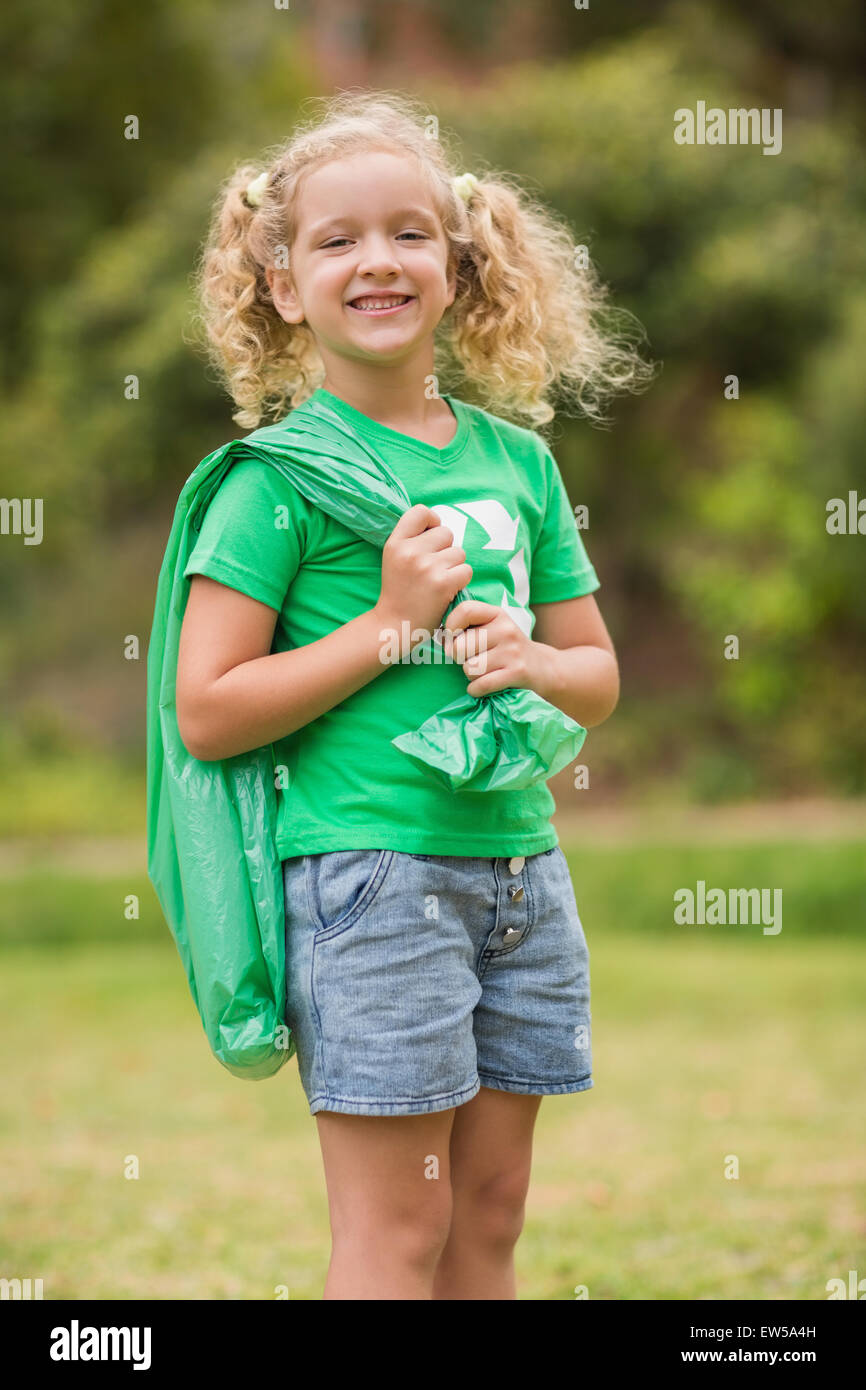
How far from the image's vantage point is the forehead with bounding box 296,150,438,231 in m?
1.70

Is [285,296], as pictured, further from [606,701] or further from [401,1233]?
[401,1233]

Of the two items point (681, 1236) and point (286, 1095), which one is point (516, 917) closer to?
point (681, 1236)

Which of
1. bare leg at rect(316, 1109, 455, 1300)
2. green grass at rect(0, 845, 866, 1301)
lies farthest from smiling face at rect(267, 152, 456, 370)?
green grass at rect(0, 845, 866, 1301)

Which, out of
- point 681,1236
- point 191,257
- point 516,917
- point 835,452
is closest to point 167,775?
point 516,917

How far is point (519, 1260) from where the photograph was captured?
9.60 ft

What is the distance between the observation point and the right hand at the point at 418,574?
5.29 ft

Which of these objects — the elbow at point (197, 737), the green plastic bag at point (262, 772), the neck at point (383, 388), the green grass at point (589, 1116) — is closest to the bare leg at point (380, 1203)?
the green plastic bag at point (262, 772)

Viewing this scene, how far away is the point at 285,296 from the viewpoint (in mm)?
1826

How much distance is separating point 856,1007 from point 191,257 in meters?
6.80

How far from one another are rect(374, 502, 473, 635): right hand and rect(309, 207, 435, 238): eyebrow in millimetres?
353

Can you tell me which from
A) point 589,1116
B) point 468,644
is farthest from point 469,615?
point 589,1116

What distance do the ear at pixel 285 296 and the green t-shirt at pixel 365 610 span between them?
0.12 m

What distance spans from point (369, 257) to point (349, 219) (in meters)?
0.06

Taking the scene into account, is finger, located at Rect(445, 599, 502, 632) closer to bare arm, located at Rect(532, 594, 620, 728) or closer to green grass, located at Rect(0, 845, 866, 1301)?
bare arm, located at Rect(532, 594, 620, 728)
